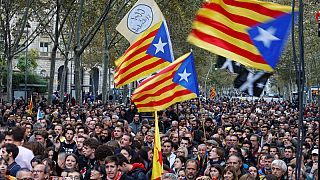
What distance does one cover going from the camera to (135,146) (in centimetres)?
1159

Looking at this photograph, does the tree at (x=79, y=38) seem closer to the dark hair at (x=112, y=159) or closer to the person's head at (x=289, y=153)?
the person's head at (x=289, y=153)

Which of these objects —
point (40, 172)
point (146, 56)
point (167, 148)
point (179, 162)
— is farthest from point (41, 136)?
point (40, 172)

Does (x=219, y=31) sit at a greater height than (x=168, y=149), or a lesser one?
greater

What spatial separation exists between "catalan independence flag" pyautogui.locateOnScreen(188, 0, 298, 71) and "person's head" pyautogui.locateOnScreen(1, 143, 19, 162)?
337 cm

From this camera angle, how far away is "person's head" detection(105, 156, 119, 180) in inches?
330

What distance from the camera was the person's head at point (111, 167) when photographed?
8383 mm

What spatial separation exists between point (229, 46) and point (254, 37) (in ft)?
0.87

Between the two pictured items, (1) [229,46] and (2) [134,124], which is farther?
(2) [134,124]

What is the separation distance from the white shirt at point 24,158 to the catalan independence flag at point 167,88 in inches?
64.7

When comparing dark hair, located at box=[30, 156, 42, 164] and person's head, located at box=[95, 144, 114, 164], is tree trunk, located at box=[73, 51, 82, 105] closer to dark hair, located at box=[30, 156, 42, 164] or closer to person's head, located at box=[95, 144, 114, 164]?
dark hair, located at box=[30, 156, 42, 164]

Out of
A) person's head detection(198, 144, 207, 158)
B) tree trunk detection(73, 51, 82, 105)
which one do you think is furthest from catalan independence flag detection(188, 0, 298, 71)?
tree trunk detection(73, 51, 82, 105)

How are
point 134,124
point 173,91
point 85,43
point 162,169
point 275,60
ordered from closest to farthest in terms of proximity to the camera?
point 275,60, point 162,169, point 173,91, point 134,124, point 85,43

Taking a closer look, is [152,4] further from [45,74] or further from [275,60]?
[45,74]

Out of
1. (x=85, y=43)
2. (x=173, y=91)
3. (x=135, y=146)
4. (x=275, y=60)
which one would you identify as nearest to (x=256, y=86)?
(x=275, y=60)
